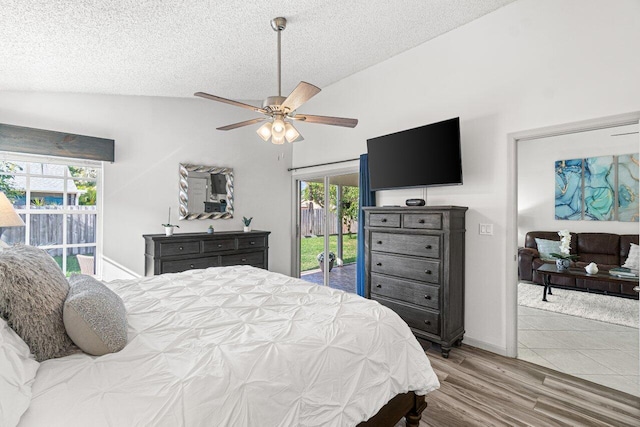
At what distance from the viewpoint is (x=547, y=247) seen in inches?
208

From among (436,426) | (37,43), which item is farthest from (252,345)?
(37,43)

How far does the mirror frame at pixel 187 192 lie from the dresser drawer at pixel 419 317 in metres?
2.96

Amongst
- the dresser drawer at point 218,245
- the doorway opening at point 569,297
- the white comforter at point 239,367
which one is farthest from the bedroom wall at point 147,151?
the doorway opening at point 569,297

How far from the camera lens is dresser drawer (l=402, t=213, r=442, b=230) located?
3006 mm

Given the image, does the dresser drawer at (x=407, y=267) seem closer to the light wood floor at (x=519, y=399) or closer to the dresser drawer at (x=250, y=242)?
the light wood floor at (x=519, y=399)

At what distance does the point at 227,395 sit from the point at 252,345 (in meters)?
0.26

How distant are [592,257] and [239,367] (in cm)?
604

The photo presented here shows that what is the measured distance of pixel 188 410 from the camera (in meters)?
0.99

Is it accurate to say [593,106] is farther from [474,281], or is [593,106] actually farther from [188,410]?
[188,410]

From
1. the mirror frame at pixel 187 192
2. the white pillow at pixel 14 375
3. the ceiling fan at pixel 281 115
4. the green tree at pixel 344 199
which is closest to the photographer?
the white pillow at pixel 14 375

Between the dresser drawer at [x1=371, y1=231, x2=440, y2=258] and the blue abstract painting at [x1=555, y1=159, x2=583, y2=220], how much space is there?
406 cm

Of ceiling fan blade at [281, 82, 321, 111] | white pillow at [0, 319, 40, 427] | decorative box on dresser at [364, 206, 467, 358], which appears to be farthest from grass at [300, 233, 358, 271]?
white pillow at [0, 319, 40, 427]

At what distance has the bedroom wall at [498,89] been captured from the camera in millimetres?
2453

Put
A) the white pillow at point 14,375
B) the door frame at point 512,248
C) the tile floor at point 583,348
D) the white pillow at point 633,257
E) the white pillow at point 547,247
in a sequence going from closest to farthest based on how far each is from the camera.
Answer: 1. the white pillow at point 14,375
2. the tile floor at point 583,348
3. the door frame at point 512,248
4. the white pillow at point 633,257
5. the white pillow at point 547,247
